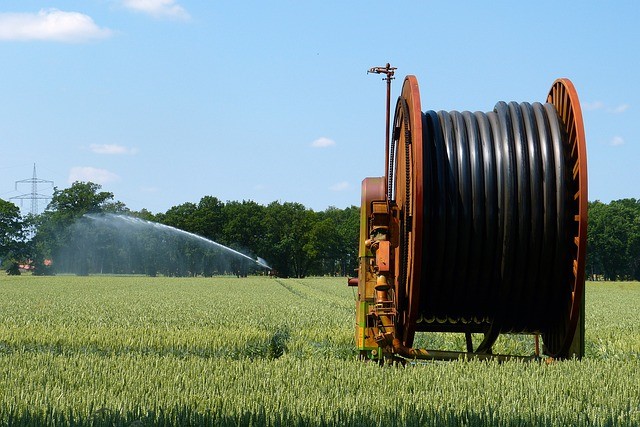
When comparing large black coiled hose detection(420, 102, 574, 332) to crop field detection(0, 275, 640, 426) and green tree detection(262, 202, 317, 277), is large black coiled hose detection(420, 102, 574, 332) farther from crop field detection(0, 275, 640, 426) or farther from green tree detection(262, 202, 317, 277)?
green tree detection(262, 202, 317, 277)

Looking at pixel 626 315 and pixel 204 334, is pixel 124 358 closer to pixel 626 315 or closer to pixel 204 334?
pixel 204 334

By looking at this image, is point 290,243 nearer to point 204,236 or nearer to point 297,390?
point 204,236

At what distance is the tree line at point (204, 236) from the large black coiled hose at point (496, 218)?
79.6 meters

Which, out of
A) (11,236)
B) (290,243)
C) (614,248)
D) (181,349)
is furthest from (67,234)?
(181,349)

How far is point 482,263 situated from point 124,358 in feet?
12.9

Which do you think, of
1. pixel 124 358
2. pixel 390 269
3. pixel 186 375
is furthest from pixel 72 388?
pixel 390 269

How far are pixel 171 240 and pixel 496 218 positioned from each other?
90.3m

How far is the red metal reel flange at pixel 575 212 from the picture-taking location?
26.9ft

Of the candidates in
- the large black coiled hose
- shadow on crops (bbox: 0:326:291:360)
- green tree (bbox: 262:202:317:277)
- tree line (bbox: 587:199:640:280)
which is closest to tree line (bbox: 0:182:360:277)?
green tree (bbox: 262:202:317:277)

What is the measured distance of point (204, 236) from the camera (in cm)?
9662

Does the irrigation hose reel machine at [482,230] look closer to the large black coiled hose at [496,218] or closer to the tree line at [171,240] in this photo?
the large black coiled hose at [496,218]

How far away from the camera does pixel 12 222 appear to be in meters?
99.6

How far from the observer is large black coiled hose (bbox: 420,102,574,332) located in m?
8.34

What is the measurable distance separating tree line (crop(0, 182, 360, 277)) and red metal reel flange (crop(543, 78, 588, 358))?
7932 cm
